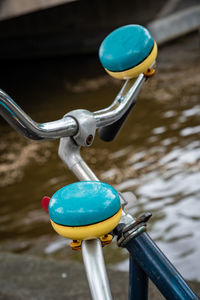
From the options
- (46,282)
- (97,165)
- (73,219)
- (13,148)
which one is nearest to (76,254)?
(46,282)

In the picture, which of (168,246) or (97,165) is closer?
(168,246)

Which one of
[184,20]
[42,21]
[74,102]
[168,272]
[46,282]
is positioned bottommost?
[184,20]

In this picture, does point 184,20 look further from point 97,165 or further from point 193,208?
point 193,208

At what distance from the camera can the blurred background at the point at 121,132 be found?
350 centimetres

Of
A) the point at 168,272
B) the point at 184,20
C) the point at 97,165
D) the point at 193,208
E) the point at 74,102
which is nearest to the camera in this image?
the point at 168,272

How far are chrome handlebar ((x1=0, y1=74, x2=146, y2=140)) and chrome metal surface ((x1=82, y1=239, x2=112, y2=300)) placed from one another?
25 cm

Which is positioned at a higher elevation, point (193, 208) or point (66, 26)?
point (193, 208)

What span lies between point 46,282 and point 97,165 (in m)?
2.25

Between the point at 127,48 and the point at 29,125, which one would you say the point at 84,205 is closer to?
the point at 29,125

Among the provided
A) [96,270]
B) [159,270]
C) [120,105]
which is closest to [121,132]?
[120,105]

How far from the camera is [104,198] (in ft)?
2.54

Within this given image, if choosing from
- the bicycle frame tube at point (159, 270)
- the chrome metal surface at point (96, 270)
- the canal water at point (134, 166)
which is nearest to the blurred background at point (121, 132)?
the canal water at point (134, 166)

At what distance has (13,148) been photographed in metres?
6.03

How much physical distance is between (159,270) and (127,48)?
48 cm
